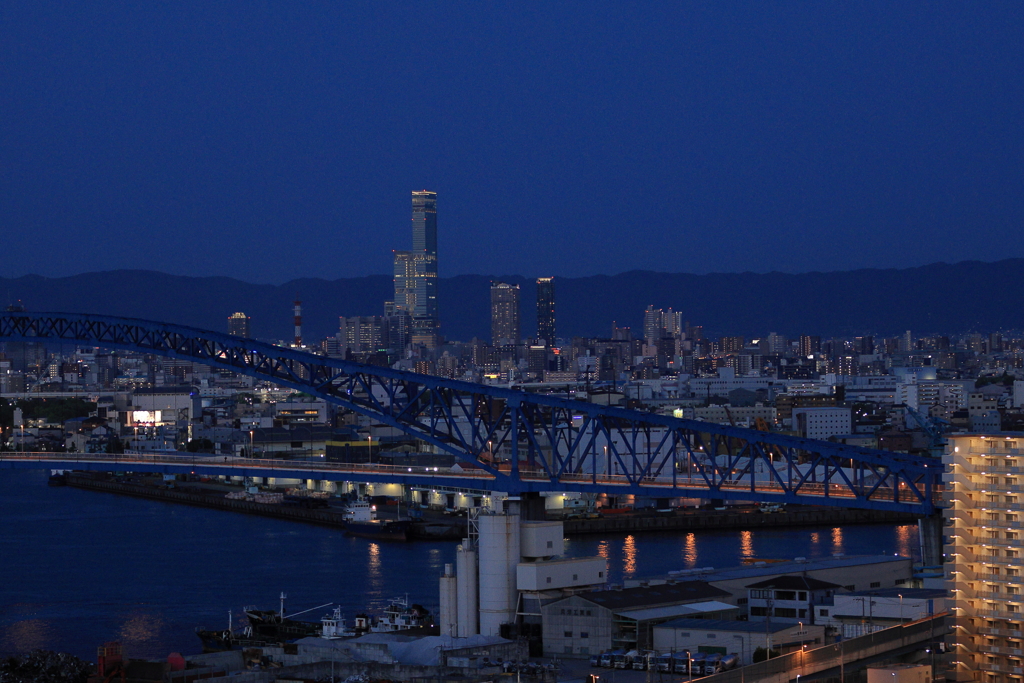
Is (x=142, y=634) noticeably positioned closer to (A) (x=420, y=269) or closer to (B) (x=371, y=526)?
(B) (x=371, y=526)

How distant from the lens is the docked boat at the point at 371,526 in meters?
26.2

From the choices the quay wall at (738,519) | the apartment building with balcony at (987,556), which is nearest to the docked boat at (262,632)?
the apartment building with balcony at (987,556)

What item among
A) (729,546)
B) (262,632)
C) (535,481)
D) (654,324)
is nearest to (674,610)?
(262,632)

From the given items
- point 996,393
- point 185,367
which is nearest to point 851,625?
point 996,393

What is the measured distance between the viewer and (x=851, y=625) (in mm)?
14164

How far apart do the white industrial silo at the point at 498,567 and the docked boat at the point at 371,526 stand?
10.8 metres

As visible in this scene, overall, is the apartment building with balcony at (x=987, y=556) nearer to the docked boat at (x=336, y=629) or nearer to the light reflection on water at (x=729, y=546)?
the docked boat at (x=336, y=629)

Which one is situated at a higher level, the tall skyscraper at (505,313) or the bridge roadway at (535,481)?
the tall skyscraper at (505,313)

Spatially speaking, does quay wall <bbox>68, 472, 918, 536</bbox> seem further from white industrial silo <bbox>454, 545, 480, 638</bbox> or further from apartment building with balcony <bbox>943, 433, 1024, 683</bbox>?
apartment building with balcony <bbox>943, 433, 1024, 683</bbox>

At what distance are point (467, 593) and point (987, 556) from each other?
5009 mm

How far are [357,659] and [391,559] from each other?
9.38 m

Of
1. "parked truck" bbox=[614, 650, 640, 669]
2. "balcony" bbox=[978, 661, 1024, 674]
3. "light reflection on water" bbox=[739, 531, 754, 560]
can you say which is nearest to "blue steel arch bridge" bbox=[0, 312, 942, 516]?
"light reflection on water" bbox=[739, 531, 754, 560]

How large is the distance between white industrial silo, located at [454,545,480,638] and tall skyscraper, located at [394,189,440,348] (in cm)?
10543

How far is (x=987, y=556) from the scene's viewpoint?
1210 cm
